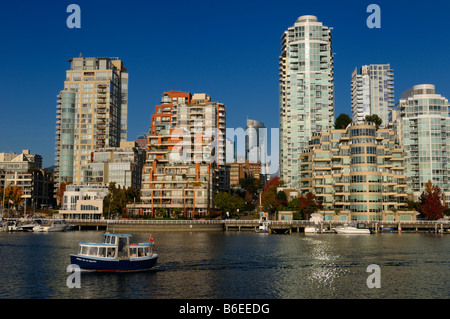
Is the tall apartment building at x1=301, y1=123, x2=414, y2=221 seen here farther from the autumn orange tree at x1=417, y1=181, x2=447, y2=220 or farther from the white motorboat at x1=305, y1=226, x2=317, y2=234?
the white motorboat at x1=305, y1=226, x2=317, y2=234

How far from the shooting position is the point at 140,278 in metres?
62.5

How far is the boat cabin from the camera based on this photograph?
6631cm

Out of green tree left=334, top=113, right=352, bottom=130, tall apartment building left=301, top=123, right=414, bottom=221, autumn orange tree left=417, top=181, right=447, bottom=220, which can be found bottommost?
autumn orange tree left=417, top=181, right=447, bottom=220

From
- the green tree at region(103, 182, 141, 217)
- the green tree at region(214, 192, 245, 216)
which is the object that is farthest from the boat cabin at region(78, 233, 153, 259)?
the green tree at region(103, 182, 141, 217)

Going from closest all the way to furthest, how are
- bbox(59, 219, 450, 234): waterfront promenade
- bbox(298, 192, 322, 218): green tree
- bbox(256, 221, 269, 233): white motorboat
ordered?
bbox(59, 219, 450, 234): waterfront promenade < bbox(256, 221, 269, 233): white motorboat < bbox(298, 192, 322, 218): green tree

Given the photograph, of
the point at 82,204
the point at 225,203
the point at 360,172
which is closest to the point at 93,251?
the point at 360,172

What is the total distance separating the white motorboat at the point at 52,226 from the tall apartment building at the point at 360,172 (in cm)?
8465

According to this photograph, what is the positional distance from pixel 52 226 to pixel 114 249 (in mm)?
100334

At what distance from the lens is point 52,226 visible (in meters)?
158

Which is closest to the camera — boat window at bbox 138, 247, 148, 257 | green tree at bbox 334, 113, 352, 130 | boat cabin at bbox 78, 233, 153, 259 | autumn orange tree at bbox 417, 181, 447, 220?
boat cabin at bbox 78, 233, 153, 259

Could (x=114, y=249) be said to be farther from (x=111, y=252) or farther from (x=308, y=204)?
(x=308, y=204)

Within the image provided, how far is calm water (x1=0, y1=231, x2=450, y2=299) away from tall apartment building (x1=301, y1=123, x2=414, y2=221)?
57958mm

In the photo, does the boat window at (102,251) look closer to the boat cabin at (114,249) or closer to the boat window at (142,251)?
the boat cabin at (114,249)

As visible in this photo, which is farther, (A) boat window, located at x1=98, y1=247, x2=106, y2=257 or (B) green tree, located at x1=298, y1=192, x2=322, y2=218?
A: (B) green tree, located at x1=298, y1=192, x2=322, y2=218
